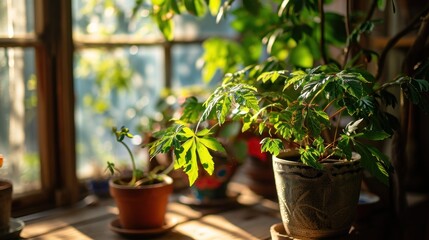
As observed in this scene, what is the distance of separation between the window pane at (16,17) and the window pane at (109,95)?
233 mm

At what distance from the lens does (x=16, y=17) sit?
6.75ft

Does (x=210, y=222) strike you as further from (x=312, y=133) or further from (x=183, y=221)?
(x=312, y=133)

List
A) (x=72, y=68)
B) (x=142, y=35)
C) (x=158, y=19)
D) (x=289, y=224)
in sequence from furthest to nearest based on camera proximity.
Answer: (x=142, y=35) < (x=72, y=68) < (x=158, y=19) < (x=289, y=224)

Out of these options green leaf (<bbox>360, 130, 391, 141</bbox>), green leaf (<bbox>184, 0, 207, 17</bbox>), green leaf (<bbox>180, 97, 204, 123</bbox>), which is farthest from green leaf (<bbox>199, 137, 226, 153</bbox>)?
green leaf (<bbox>184, 0, 207, 17</bbox>)

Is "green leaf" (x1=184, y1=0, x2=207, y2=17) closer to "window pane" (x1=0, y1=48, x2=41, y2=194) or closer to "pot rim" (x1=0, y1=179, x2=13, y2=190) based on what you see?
"window pane" (x1=0, y1=48, x2=41, y2=194)

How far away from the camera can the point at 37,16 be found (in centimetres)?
210


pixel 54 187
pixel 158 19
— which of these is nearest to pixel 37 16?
pixel 158 19

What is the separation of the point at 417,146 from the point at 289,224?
2.97 ft

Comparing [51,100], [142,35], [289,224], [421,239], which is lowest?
[421,239]

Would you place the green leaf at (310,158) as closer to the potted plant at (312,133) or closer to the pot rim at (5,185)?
the potted plant at (312,133)

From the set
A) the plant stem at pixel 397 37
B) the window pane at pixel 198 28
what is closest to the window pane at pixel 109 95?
the window pane at pixel 198 28

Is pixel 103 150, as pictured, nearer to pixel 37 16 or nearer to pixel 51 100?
pixel 51 100

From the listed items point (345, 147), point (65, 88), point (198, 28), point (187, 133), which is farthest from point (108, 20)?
point (345, 147)

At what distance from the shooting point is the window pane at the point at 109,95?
7.61ft
